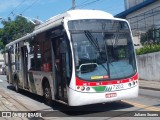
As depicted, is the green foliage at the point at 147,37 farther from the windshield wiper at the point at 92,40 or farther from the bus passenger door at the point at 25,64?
the windshield wiper at the point at 92,40

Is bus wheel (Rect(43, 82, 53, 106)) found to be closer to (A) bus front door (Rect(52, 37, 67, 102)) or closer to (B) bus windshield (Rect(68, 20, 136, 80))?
(A) bus front door (Rect(52, 37, 67, 102))

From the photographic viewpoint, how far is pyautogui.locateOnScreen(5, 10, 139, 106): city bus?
33.5 feet

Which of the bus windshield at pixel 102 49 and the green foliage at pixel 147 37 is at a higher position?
the green foliage at pixel 147 37

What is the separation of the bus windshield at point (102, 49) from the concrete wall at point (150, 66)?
413 inches

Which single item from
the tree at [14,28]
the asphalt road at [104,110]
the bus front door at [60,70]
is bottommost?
the asphalt road at [104,110]

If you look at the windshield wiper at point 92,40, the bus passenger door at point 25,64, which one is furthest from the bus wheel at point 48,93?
the bus passenger door at point 25,64

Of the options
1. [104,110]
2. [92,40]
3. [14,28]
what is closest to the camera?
[92,40]

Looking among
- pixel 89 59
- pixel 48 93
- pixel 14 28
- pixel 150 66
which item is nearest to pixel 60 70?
pixel 89 59

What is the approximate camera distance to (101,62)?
34.3 ft

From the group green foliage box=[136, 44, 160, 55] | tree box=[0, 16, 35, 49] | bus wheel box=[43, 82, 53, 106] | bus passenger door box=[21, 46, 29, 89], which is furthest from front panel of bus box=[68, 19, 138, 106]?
tree box=[0, 16, 35, 49]

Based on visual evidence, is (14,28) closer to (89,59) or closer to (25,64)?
(25,64)

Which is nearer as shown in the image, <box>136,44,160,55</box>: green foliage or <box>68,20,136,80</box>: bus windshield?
<box>68,20,136,80</box>: bus windshield

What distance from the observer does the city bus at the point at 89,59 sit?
10.2 metres

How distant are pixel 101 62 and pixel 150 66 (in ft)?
39.7
